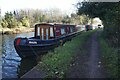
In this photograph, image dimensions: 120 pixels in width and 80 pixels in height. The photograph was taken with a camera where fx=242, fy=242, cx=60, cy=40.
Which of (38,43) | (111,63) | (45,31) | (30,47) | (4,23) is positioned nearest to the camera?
(111,63)

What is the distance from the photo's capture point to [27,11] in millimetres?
102188

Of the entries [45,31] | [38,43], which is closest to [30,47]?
[38,43]

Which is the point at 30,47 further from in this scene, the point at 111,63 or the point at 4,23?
the point at 4,23

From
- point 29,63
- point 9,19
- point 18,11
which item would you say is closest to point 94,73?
point 29,63

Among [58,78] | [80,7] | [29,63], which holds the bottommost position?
[29,63]

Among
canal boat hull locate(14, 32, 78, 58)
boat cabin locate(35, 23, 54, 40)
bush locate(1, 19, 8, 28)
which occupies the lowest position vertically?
canal boat hull locate(14, 32, 78, 58)

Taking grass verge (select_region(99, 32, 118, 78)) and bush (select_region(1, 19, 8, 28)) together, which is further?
bush (select_region(1, 19, 8, 28))

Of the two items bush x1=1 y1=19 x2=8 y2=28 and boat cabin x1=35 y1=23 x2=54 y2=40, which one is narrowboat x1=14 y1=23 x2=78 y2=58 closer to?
boat cabin x1=35 y1=23 x2=54 y2=40

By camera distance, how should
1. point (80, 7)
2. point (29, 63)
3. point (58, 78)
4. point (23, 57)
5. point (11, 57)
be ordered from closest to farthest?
1. point (58, 78)
2. point (29, 63)
3. point (23, 57)
4. point (11, 57)
5. point (80, 7)

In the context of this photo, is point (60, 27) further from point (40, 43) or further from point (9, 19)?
point (9, 19)

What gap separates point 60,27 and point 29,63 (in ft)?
30.5

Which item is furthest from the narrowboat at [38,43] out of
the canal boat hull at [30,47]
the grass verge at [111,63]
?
the grass verge at [111,63]

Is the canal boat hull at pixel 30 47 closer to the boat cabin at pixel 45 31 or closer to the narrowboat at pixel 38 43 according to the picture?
the narrowboat at pixel 38 43

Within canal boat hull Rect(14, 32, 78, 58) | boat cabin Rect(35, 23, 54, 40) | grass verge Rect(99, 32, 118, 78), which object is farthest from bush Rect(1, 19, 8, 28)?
grass verge Rect(99, 32, 118, 78)
